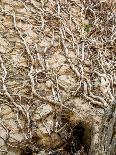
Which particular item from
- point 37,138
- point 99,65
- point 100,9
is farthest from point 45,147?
point 100,9

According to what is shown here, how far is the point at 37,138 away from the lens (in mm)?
3512

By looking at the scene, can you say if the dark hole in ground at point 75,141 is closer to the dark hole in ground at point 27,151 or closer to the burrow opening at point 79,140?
the burrow opening at point 79,140

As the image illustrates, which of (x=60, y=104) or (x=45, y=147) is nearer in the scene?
(x=45, y=147)

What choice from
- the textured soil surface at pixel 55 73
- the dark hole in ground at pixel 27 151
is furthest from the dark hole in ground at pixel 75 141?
the dark hole in ground at pixel 27 151

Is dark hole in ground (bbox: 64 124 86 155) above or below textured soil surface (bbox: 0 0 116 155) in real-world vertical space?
below

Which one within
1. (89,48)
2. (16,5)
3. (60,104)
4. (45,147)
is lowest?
(45,147)

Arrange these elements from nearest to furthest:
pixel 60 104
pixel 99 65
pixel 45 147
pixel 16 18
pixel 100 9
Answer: pixel 45 147 < pixel 60 104 < pixel 99 65 < pixel 16 18 < pixel 100 9

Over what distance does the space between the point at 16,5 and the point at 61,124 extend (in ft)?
6.67

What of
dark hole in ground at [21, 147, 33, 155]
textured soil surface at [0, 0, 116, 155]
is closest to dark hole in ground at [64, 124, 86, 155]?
textured soil surface at [0, 0, 116, 155]

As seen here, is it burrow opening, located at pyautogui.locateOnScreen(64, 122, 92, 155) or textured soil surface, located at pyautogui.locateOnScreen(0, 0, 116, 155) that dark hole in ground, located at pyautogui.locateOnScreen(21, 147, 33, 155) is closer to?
textured soil surface, located at pyautogui.locateOnScreen(0, 0, 116, 155)

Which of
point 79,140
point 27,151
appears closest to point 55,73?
point 79,140

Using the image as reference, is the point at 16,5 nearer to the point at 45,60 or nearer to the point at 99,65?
the point at 45,60

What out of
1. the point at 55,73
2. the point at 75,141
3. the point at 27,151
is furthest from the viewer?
the point at 55,73

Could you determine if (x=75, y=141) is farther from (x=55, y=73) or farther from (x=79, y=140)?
(x=55, y=73)
